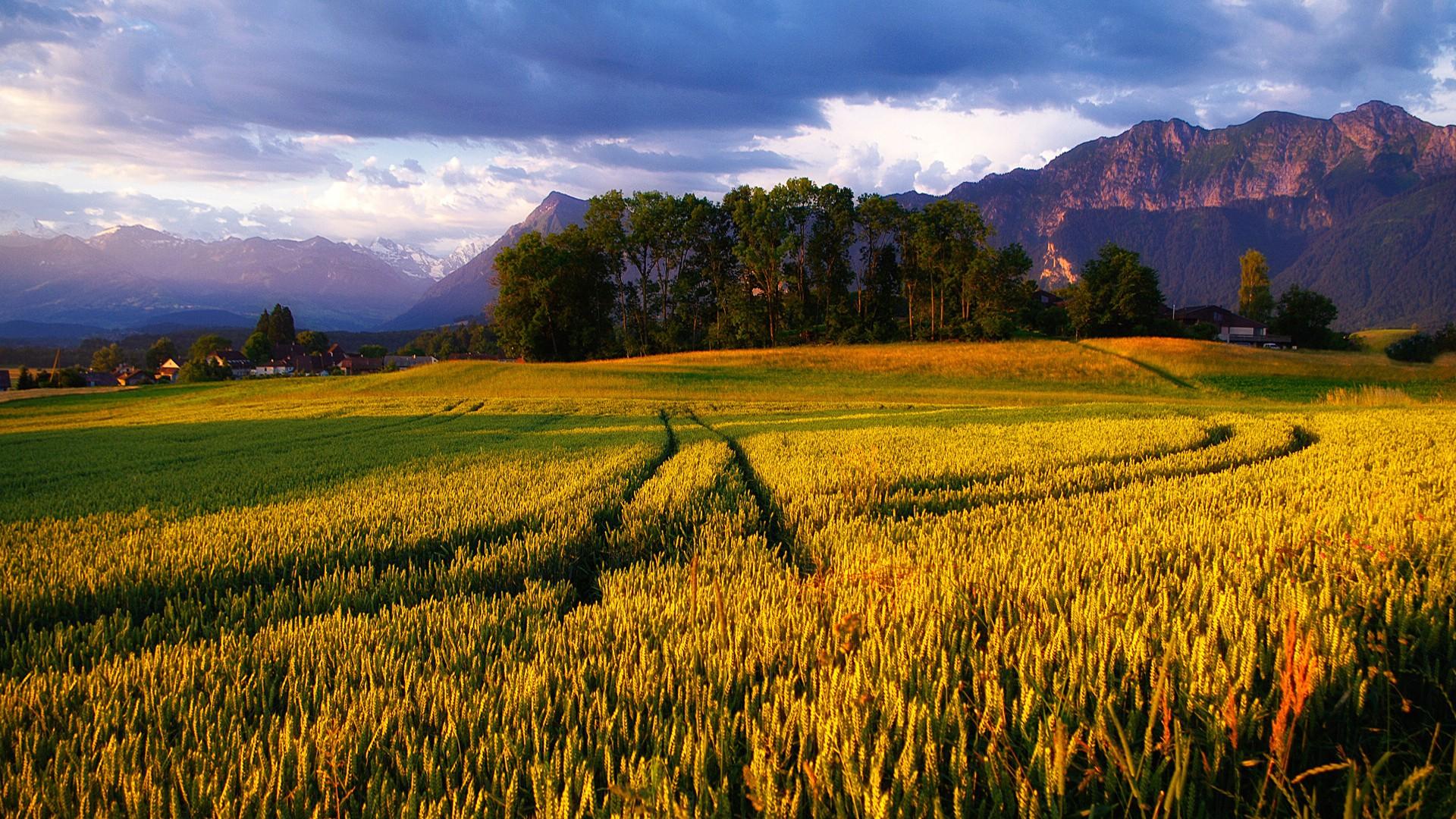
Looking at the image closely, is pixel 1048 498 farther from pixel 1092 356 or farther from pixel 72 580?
pixel 1092 356

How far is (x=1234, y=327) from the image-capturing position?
95.1 m

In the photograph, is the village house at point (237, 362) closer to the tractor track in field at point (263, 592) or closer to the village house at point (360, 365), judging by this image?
the village house at point (360, 365)

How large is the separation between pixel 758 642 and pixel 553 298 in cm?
6888

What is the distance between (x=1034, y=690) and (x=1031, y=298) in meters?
93.7

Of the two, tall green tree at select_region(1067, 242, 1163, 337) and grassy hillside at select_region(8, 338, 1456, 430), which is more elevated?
tall green tree at select_region(1067, 242, 1163, 337)

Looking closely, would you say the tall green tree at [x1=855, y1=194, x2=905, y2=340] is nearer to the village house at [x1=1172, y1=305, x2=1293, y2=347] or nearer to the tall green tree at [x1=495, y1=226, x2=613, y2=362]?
the tall green tree at [x1=495, y1=226, x2=613, y2=362]

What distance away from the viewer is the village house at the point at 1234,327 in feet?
287

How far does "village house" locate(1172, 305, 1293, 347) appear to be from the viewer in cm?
8738

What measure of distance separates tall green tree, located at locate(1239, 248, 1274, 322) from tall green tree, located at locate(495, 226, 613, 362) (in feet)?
309

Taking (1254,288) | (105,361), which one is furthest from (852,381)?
(105,361)

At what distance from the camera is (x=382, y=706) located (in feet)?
8.06

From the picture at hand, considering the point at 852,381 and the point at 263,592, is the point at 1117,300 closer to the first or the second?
the point at 852,381

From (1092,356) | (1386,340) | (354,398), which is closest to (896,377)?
(1092,356)

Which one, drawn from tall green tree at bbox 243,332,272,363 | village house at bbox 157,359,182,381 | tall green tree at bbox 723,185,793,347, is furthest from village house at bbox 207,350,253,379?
tall green tree at bbox 723,185,793,347
